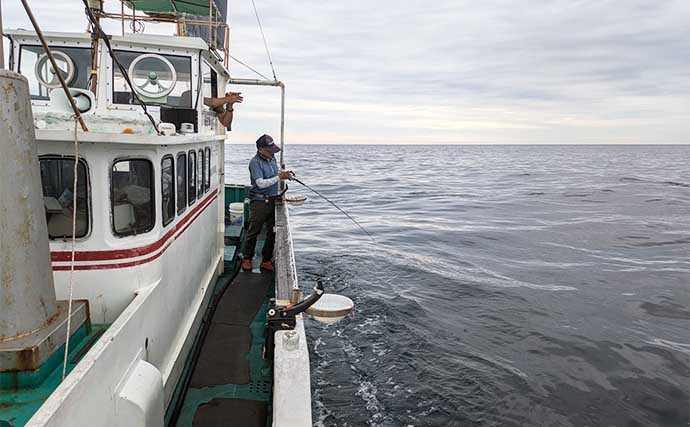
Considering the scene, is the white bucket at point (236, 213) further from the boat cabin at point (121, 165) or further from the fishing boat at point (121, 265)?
the boat cabin at point (121, 165)

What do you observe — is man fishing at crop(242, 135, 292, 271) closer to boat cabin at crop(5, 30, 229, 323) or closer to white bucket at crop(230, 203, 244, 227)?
boat cabin at crop(5, 30, 229, 323)

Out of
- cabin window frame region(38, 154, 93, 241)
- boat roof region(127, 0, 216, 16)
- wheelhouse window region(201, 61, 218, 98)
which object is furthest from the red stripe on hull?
boat roof region(127, 0, 216, 16)

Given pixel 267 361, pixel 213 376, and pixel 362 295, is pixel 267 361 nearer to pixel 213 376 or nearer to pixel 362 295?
pixel 213 376

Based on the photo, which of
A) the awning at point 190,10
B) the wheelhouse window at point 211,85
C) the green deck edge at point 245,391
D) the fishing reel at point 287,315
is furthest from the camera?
the awning at point 190,10

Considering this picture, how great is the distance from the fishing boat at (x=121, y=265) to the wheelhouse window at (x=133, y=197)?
0.04ft

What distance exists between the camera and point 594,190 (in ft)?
123

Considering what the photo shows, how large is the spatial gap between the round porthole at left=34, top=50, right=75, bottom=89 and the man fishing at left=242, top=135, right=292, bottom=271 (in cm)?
266

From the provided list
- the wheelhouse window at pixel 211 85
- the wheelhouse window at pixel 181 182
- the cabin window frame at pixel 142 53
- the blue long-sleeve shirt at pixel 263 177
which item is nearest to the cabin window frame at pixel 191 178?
the wheelhouse window at pixel 181 182

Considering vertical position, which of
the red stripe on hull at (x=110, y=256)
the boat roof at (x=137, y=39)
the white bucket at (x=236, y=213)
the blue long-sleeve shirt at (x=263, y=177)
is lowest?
the white bucket at (x=236, y=213)

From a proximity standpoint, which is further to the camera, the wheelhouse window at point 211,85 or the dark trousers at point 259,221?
the dark trousers at point 259,221

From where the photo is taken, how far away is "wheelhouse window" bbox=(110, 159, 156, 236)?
3.80 meters

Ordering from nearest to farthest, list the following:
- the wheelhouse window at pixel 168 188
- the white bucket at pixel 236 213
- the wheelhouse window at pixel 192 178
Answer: the wheelhouse window at pixel 168 188
the wheelhouse window at pixel 192 178
the white bucket at pixel 236 213

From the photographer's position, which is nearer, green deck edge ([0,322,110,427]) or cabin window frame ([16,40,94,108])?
green deck edge ([0,322,110,427])

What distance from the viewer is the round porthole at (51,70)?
18.2 ft
